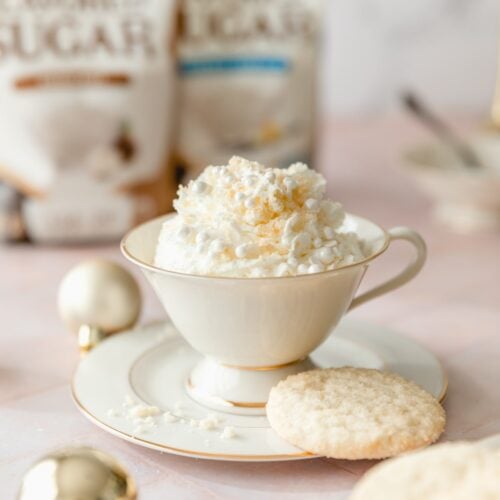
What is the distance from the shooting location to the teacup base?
0.71 m

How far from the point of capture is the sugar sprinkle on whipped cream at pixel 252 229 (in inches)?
26.4

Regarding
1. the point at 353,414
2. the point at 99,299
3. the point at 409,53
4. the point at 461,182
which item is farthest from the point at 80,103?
the point at 409,53

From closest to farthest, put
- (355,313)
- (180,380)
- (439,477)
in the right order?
1. (439,477)
2. (180,380)
3. (355,313)

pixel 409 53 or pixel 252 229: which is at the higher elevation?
pixel 252 229

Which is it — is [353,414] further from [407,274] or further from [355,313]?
[355,313]

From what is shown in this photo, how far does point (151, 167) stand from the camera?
48.1 inches

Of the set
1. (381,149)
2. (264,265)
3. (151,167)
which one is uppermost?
(264,265)

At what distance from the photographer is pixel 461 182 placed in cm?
123

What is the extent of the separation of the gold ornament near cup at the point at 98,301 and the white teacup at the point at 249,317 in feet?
0.40

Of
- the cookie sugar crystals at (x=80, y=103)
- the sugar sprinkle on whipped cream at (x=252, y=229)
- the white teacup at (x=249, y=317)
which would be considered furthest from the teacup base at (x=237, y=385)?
the cookie sugar crystals at (x=80, y=103)

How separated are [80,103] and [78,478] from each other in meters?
0.70

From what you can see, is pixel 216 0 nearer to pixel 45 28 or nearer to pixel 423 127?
pixel 45 28

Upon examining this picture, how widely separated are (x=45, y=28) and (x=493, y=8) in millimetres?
1167

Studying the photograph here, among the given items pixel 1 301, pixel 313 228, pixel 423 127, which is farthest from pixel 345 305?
pixel 423 127
